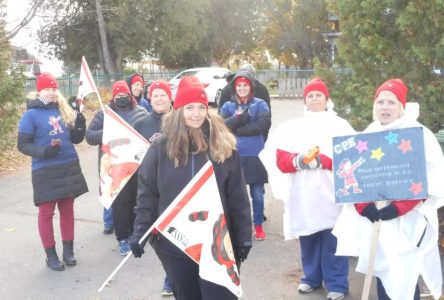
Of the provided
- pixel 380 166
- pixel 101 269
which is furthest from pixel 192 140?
pixel 101 269

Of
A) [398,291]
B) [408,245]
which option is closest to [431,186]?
[408,245]

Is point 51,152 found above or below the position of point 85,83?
below

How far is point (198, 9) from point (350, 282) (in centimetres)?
2779

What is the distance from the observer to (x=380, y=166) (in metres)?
3.25

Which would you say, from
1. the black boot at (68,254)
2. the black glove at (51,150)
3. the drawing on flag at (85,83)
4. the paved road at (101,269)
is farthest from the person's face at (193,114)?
the black boot at (68,254)

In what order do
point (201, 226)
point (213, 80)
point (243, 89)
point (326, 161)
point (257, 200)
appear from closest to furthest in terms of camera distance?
point (201, 226)
point (326, 161)
point (243, 89)
point (257, 200)
point (213, 80)

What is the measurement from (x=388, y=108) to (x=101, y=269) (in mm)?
3246

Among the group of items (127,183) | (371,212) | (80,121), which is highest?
(80,121)

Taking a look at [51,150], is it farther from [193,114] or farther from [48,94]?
[193,114]

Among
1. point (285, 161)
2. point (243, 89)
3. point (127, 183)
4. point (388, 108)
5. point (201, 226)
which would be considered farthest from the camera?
point (243, 89)

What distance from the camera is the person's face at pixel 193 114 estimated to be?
312cm

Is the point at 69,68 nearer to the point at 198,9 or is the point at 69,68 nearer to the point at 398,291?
the point at 198,9

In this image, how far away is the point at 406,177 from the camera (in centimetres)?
320

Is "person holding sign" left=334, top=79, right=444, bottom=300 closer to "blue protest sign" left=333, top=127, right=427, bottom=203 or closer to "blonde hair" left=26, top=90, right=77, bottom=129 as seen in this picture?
"blue protest sign" left=333, top=127, right=427, bottom=203
